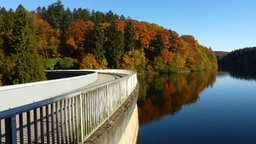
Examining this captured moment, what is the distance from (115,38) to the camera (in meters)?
81.9

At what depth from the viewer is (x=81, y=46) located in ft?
257

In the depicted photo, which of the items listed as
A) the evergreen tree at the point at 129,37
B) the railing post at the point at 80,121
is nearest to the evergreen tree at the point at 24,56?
the railing post at the point at 80,121

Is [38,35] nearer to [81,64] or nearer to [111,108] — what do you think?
[81,64]

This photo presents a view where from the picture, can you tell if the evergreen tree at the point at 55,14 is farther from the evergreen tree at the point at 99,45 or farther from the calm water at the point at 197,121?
the calm water at the point at 197,121

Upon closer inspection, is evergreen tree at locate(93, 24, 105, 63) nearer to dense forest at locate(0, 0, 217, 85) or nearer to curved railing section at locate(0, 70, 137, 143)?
dense forest at locate(0, 0, 217, 85)

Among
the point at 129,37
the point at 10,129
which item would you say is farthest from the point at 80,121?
the point at 129,37

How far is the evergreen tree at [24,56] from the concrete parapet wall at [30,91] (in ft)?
67.0

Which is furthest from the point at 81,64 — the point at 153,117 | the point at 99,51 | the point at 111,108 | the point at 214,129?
the point at 111,108

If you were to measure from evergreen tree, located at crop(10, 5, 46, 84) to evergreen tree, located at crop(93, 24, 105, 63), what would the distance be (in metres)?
30.5

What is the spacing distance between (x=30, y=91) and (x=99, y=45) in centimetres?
6082

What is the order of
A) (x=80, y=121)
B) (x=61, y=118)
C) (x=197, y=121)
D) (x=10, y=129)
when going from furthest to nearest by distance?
1. (x=197, y=121)
2. (x=80, y=121)
3. (x=61, y=118)
4. (x=10, y=129)

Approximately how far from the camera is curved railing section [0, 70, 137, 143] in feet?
13.3

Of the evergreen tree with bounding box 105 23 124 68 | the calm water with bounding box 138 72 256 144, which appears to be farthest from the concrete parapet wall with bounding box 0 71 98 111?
the evergreen tree with bounding box 105 23 124 68

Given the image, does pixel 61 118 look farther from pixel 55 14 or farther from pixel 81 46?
pixel 55 14
